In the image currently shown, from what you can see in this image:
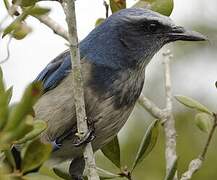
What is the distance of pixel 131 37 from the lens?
4352 millimetres

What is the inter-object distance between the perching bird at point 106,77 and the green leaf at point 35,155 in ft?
4.86

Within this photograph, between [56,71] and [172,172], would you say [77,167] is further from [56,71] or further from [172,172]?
[172,172]

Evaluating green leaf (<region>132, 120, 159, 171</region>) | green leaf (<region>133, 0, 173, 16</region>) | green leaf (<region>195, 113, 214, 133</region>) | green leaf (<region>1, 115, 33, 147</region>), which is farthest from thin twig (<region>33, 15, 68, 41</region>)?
green leaf (<region>1, 115, 33, 147</region>)

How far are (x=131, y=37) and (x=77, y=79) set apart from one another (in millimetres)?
1377

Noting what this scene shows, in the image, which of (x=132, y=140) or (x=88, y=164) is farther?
(x=132, y=140)

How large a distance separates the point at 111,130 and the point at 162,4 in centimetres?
78

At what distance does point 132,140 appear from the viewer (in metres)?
5.82

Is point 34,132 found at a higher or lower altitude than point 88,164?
higher

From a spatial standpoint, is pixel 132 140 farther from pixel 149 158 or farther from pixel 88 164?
pixel 88 164

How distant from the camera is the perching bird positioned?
13.3ft

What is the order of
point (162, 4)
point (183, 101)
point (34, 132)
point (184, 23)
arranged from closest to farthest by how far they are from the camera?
point (34, 132) < point (183, 101) < point (162, 4) < point (184, 23)

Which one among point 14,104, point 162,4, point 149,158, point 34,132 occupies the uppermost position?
point 14,104

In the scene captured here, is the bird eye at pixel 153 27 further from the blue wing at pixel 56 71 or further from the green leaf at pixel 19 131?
the green leaf at pixel 19 131

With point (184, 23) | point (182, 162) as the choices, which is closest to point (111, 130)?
point (182, 162)
